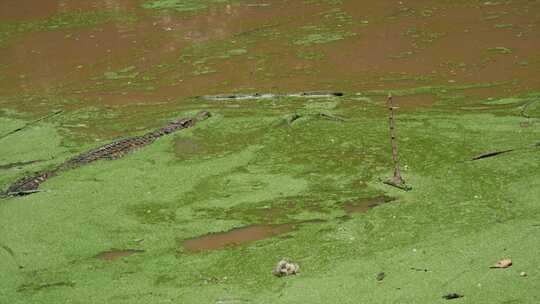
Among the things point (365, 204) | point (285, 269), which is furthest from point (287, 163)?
point (285, 269)

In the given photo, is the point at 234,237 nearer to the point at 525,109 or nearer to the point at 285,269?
the point at 285,269

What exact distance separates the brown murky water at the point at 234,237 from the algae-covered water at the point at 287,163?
2 centimetres

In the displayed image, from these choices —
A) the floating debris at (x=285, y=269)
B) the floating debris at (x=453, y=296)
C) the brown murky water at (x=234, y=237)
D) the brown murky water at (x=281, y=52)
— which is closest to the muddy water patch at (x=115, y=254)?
the brown murky water at (x=234, y=237)

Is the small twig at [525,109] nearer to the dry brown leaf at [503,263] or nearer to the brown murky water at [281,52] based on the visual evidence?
the brown murky water at [281,52]

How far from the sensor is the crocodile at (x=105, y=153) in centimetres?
738

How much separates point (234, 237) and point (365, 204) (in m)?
1.12

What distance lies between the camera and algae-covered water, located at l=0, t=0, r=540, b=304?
5.09 m

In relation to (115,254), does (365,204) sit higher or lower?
higher

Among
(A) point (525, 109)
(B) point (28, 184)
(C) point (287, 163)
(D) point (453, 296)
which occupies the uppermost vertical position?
(D) point (453, 296)

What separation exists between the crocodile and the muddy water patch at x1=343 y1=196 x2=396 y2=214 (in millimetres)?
2825

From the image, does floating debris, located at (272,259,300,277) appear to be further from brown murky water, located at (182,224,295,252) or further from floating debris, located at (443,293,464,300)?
floating debris, located at (443,293,464,300)

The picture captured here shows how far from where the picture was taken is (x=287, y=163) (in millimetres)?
7254

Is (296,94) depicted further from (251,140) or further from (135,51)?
(135,51)

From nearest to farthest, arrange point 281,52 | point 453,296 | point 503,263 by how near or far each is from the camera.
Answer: point 453,296 → point 503,263 → point 281,52
